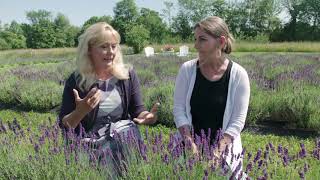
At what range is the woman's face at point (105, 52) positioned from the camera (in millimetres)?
3072

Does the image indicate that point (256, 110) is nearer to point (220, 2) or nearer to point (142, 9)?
point (220, 2)

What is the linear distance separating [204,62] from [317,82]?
5093 millimetres

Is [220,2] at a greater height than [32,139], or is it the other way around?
[220,2]


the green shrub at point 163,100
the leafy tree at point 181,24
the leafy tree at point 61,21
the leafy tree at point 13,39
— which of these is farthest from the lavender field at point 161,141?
the leafy tree at point 61,21

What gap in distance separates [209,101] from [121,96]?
2.33 feet

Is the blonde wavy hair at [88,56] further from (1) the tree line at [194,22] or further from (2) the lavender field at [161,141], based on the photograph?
(1) the tree line at [194,22]

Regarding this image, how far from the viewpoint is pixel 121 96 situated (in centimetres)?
325

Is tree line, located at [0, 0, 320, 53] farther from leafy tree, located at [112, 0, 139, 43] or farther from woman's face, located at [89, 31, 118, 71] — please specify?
woman's face, located at [89, 31, 118, 71]

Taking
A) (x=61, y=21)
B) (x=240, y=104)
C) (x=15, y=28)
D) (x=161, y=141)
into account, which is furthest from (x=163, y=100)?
(x=61, y=21)

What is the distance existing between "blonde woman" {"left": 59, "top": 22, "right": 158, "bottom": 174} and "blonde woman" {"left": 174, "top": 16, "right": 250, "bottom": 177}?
32 centimetres

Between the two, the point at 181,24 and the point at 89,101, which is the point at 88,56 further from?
the point at 181,24

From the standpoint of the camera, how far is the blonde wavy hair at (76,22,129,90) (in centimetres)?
306

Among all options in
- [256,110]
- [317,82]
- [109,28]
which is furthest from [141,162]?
[317,82]

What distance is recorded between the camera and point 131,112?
11.1ft
